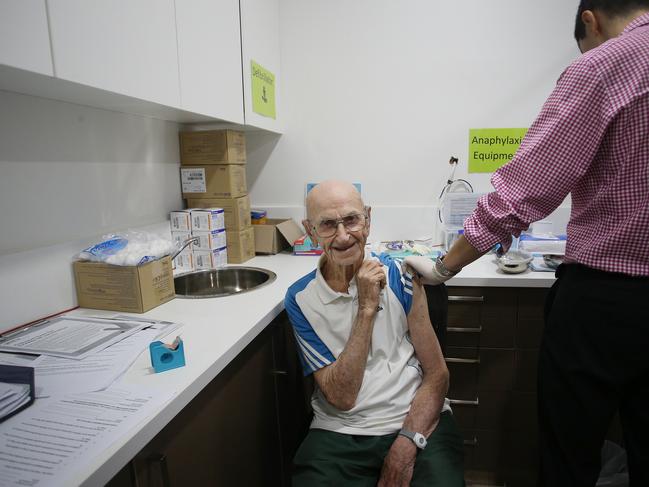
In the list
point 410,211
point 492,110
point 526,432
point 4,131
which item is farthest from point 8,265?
point 492,110

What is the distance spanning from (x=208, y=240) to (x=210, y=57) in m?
0.79

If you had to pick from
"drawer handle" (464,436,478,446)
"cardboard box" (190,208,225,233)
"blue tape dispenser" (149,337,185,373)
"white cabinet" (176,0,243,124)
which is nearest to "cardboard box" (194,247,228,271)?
"cardboard box" (190,208,225,233)

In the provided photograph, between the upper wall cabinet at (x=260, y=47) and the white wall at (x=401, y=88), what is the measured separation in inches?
3.0

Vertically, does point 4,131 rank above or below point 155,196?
above

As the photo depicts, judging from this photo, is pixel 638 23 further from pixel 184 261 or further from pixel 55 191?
pixel 184 261

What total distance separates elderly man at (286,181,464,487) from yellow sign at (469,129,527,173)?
120cm

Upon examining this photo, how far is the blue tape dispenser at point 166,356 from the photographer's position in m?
0.91

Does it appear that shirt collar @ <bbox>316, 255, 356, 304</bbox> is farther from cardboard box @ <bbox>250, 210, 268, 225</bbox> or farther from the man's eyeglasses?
cardboard box @ <bbox>250, 210, 268, 225</bbox>

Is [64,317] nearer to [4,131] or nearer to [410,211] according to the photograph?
[4,131]

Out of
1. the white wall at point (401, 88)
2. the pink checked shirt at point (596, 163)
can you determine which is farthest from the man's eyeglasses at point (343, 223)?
the white wall at point (401, 88)

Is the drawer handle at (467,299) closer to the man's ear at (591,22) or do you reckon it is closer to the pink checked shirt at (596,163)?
the pink checked shirt at (596,163)

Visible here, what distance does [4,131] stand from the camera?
1150mm

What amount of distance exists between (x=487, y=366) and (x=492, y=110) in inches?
52.8

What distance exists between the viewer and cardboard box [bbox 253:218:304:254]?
2.17 m
